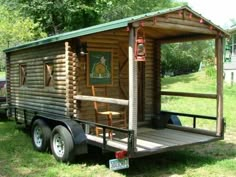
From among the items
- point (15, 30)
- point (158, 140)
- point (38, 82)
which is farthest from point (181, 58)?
point (158, 140)

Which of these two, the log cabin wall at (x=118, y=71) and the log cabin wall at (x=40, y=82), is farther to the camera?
the log cabin wall at (x=118, y=71)

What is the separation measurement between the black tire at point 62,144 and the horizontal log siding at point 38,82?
884mm

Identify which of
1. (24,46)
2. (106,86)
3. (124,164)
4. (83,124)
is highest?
(24,46)

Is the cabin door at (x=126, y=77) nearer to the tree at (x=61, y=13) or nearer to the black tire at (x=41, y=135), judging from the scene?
the black tire at (x=41, y=135)

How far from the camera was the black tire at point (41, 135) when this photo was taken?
8055 mm

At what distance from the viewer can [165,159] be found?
7828mm

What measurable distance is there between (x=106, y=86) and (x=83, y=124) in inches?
52.3

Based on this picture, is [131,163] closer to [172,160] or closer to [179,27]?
[172,160]

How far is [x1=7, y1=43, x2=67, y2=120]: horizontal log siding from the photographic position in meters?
8.58

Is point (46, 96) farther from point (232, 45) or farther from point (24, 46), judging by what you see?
point (232, 45)

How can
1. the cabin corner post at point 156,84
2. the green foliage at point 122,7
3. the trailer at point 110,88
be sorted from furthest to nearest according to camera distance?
the green foliage at point 122,7 < the cabin corner post at point 156,84 < the trailer at point 110,88

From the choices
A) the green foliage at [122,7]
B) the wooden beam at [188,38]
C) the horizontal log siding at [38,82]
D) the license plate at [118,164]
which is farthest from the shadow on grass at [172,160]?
the green foliage at [122,7]

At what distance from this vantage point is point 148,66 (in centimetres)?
960

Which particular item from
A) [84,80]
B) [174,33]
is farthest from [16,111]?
[174,33]
